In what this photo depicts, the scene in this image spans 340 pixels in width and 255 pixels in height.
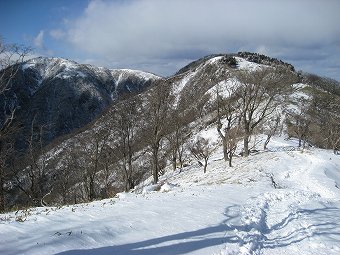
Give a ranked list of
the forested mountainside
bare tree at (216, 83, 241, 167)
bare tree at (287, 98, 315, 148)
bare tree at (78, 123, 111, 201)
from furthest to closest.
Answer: bare tree at (287, 98, 315, 148), bare tree at (78, 123, 111, 201), the forested mountainside, bare tree at (216, 83, 241, 167)

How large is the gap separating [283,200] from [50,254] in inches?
535

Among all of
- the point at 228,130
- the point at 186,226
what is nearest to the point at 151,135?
the point at 228,130

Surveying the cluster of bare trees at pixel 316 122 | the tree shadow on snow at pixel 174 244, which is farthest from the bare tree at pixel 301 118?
the tree shadow on snow at pixel 174 244

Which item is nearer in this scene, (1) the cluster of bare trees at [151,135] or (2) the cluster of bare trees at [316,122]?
(1) the cluster of bare trees at [151,135]

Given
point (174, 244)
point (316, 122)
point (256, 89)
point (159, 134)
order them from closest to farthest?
point (174, 244) → point (256, 89) → point (159, 134) → point (316, 122)

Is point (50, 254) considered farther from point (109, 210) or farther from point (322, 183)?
point (322, 183)

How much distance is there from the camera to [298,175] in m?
31.2

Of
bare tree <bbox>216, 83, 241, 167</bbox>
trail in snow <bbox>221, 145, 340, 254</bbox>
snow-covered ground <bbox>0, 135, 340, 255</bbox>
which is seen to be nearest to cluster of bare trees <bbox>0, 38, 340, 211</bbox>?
bare tree <bbox>216, 83, 241, 167</bbox>

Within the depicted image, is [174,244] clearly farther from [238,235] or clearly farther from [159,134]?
[159,134]

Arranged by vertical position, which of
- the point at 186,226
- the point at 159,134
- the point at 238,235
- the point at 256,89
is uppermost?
the point at 256,89

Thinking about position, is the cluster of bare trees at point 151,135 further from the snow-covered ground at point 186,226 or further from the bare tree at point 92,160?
the snow-covered ground at point 186,226

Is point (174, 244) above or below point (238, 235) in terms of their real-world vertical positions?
above

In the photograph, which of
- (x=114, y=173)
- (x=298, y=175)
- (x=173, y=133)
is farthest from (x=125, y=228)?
(x=114, y=173)

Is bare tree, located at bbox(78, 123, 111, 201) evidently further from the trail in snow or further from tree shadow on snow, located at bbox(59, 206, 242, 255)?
tree shadow on snow, located at bbox(59, 206, 242, 255)
